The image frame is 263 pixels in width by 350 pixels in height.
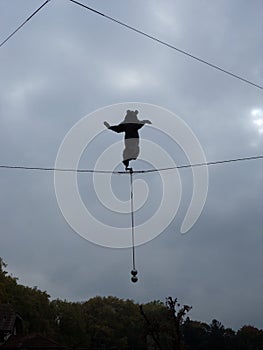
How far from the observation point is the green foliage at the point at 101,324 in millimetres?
41094

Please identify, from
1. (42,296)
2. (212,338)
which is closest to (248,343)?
(212,338)

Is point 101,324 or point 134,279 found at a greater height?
point 101,324

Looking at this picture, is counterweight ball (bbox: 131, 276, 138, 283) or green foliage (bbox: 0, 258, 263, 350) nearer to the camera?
counterweight ball (bbox: 131, 276, 138, 283)

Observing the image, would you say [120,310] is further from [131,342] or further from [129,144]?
[129,144]

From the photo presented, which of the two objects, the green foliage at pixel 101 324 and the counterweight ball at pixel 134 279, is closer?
the counterweight ball at pixel 134 279

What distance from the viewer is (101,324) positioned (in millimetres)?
54156

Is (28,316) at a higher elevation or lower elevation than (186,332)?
lower

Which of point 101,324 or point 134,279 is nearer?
point 134,279

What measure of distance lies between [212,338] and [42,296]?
23.9m

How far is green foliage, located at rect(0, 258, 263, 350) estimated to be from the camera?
41.1 m

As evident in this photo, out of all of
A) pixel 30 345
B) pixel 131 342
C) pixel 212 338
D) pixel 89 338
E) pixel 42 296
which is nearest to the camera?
pixel 30 345

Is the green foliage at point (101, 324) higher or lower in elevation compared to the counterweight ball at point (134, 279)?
higher

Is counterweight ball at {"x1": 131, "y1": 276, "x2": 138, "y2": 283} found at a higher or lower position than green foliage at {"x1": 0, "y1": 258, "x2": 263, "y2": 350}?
lower

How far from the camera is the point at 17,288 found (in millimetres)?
41469
